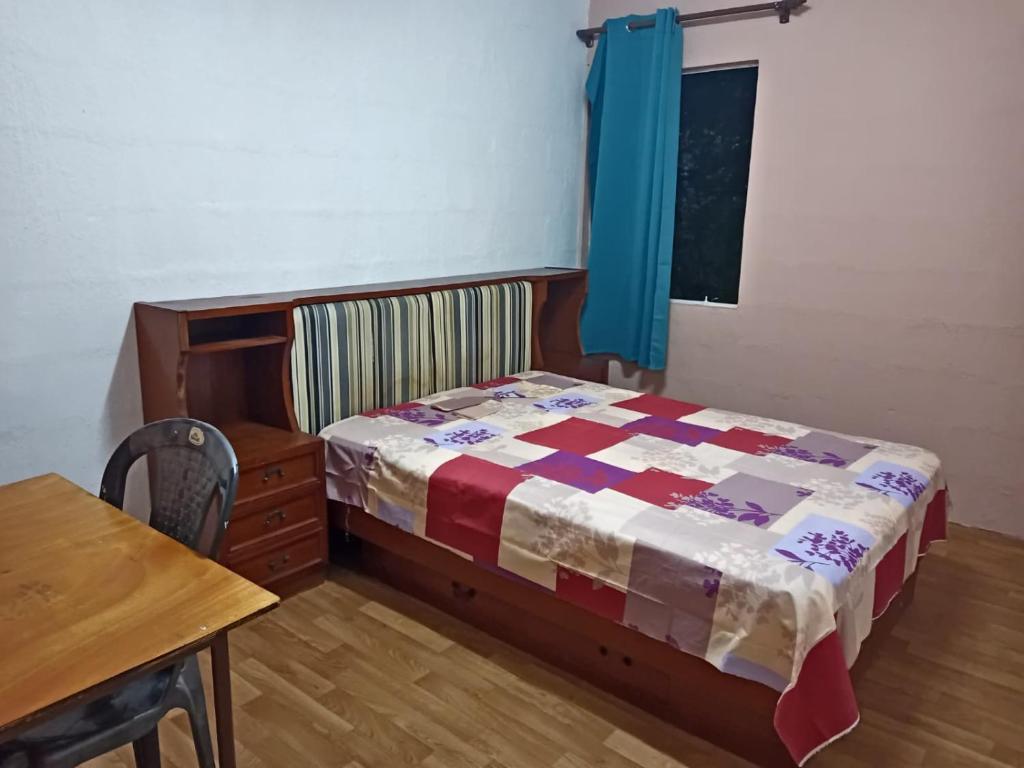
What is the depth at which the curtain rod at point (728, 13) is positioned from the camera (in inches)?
131

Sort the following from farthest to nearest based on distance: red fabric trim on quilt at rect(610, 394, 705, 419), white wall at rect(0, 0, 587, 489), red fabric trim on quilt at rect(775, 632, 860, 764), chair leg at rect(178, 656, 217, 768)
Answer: red fabric trim on quilt at rect(610, 394, 705, 419), white wall at rect(0, 0, 587, 489), red fabric trim on quilt at rect(775, 632, 860, 764), chair leg at rect(178, 656, 217, 768)

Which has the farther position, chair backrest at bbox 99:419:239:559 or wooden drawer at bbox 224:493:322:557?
wooden drawer at bbox 224:493:322:557

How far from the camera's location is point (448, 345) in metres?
3.30

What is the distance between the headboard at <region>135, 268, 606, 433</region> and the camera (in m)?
2.42

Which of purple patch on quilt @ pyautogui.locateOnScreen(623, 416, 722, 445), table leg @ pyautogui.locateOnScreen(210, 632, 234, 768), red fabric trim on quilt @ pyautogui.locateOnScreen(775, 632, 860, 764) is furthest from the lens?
purple patch on quilt @ pyautogui.locateOnScreen(623, 416, 722, 445)

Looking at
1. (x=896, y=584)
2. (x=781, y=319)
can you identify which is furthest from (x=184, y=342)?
(x=781, y=319)

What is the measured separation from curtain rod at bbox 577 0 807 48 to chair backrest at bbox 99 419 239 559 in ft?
10.1

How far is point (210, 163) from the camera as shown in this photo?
2.56 m

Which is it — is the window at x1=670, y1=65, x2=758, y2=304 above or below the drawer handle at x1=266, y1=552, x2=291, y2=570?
above

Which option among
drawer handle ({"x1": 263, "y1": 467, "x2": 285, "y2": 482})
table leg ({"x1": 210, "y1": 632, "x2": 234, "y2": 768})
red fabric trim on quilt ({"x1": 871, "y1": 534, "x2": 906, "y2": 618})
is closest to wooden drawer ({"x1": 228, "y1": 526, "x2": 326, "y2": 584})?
drawer handle ({"x1": 263, "y1": 467, "x2": 285, "y2": 482})

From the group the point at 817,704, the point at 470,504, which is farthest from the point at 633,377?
the point at 817,704

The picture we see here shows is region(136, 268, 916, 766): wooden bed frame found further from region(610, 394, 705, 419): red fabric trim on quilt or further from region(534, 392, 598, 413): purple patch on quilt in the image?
region(610, 394, 705, 419): red fabric trim on quilt

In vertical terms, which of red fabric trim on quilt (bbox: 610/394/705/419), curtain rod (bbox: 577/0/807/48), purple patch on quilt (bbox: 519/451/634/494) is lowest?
purple patch on quilt (bbox: 519/451/634/494)

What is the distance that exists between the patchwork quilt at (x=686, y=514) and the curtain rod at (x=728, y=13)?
6.03 ft
